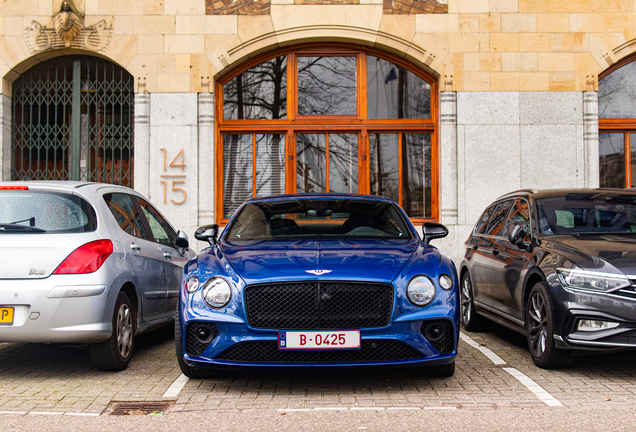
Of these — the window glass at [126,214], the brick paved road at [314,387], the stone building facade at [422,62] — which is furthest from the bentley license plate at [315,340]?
the stone building facade at [422,62]

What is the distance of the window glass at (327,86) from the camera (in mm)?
13281

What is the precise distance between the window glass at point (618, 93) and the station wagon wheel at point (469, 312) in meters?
7.27

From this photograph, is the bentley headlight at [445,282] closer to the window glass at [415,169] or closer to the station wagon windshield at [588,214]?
the station wagon windshield at [588,214]

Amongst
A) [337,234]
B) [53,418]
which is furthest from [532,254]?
[53,418]

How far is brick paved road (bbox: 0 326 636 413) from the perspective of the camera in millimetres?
4363

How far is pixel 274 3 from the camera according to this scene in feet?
42.3

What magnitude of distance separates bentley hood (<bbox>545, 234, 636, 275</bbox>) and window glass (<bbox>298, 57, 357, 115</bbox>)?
7984mm

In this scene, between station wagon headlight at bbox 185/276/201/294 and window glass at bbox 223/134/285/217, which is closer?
station wagon headlight at bbox 185/276/201/294

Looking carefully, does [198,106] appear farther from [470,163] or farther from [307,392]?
[307,392]

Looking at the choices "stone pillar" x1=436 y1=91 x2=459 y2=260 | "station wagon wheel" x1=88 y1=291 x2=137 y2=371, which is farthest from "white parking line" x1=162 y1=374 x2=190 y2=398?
"stone pillar" x1=436 y1=91 x2=459 y2=260

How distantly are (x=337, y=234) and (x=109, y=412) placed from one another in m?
2.45

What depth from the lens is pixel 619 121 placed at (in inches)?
527

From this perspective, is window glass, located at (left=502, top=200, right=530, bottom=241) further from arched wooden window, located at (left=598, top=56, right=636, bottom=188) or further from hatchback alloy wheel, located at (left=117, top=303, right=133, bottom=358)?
arched wooden window, located at (left=598, top=56, right=636, bottom=188)

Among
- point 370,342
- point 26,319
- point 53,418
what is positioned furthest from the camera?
point 26,319
